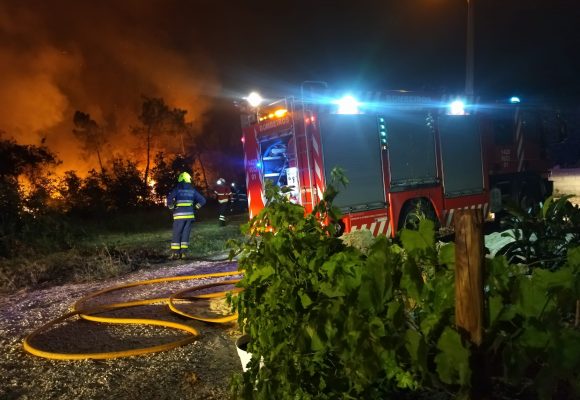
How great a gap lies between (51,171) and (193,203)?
54.6ft

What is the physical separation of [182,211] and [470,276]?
6789 mm

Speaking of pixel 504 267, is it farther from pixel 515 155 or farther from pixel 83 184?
pixel 83 184

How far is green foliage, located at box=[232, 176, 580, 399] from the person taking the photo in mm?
1498

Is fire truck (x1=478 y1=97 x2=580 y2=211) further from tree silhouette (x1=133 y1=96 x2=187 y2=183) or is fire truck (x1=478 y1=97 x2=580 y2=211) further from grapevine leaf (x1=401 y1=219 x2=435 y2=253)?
tree silhouette (x1=133 y1=96 x2=187 y2=183)

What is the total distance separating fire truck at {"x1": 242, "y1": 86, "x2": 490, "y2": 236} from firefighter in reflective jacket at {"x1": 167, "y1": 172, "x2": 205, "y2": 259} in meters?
1.04

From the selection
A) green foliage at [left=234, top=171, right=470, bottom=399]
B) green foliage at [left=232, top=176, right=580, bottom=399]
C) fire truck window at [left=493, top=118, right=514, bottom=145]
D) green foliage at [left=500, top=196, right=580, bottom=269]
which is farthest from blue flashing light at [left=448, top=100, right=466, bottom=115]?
green foliage at [left=232, top=176, right=580, bottom=399]

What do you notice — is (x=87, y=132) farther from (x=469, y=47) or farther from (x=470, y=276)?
(x=470, y=276)

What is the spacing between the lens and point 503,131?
9195 millimetres

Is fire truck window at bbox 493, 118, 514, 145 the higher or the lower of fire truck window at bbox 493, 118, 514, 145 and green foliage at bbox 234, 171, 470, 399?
the higher

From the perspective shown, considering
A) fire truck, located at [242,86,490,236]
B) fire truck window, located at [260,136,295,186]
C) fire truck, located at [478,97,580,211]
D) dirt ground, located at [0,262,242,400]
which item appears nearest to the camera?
dirt ground, located at [0,262,242,400]

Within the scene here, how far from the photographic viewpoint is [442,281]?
5.70 feet

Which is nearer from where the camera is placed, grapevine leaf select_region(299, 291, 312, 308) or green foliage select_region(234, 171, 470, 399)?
green foliage select_region(234, 171, 470, 399)

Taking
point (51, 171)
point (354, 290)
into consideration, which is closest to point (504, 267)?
point (354, 290)

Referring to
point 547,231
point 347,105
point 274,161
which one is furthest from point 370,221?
point 547,231
